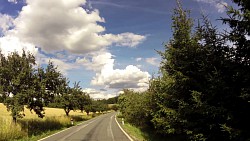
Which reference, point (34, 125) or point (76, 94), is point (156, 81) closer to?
point (34, 125)

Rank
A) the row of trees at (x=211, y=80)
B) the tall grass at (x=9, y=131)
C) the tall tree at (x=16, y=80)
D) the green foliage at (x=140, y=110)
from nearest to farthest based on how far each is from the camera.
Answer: the row of trees at (x=211, y=80) < the tall grass at (x=9, y=131) < the green foliage at (x=140, y=110) < the tall tree at (x=16, y=80)

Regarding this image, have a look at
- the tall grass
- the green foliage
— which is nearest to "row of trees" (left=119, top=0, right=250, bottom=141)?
the green foliage

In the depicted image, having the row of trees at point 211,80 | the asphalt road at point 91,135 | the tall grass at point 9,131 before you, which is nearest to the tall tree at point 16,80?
the tall grass at point 9,131

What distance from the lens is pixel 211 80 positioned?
853 centimetres

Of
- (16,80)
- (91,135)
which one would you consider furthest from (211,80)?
(16,80)

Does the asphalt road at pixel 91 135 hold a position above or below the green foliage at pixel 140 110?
below

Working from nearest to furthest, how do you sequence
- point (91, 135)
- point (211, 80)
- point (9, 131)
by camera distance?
point (211, 80)
point (9, 131)
point (91, 135)

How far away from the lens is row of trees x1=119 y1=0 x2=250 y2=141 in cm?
799

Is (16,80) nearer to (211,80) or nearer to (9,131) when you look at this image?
(9,131)

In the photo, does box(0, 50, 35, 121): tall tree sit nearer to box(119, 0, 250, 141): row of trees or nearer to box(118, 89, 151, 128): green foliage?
box(118, 89, 151, 128): green foliage

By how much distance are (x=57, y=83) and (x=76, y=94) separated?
28.0m

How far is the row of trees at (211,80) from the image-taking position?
7.99m

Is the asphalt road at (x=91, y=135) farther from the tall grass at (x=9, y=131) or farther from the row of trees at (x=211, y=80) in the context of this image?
the row of trees at (x=211, y=80)

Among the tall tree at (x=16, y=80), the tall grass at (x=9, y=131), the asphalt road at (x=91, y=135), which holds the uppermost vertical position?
the tall tree at (x=16, y=80)
